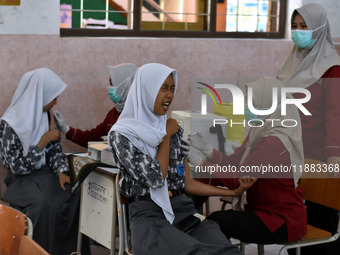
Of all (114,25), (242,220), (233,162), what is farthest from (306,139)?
(114,25)

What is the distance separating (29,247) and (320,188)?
1.83m

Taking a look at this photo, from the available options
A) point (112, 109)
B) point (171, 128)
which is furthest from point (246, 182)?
point (112, 109)

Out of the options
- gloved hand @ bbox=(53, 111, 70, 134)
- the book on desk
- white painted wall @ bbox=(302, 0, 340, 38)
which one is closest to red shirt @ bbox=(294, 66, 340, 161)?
the book on desk

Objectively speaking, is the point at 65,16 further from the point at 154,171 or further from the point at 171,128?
the point at 154,171

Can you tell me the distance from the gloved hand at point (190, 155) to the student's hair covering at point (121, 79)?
3.24ft

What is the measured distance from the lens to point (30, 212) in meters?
3.63

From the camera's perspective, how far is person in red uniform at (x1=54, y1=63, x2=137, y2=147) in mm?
4172

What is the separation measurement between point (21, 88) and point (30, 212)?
796mm

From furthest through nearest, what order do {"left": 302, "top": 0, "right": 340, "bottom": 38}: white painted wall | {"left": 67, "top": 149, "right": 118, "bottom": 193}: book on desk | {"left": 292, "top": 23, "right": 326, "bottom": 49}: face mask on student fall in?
{"left": 302, "top": 0, "right": 340, "bottom": 38}: white painted wall, {"left": 292, "top": 23, "right": 326, "bottom": 49}: face mask on student, {"left": 67, "top": 149, "right": 118, "bottom": 193}: book on desk

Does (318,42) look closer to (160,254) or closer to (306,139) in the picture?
(306,139)

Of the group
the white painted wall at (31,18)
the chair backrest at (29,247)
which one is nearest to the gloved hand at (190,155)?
the chair backrest at (29,247)

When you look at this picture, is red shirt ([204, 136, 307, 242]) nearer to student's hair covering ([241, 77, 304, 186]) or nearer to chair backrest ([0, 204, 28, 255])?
student's hair covering ([241, 77, 304, 186])

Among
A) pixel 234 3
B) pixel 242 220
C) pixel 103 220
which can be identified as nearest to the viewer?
pixel 242 220

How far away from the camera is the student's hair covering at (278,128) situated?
10.0ft
